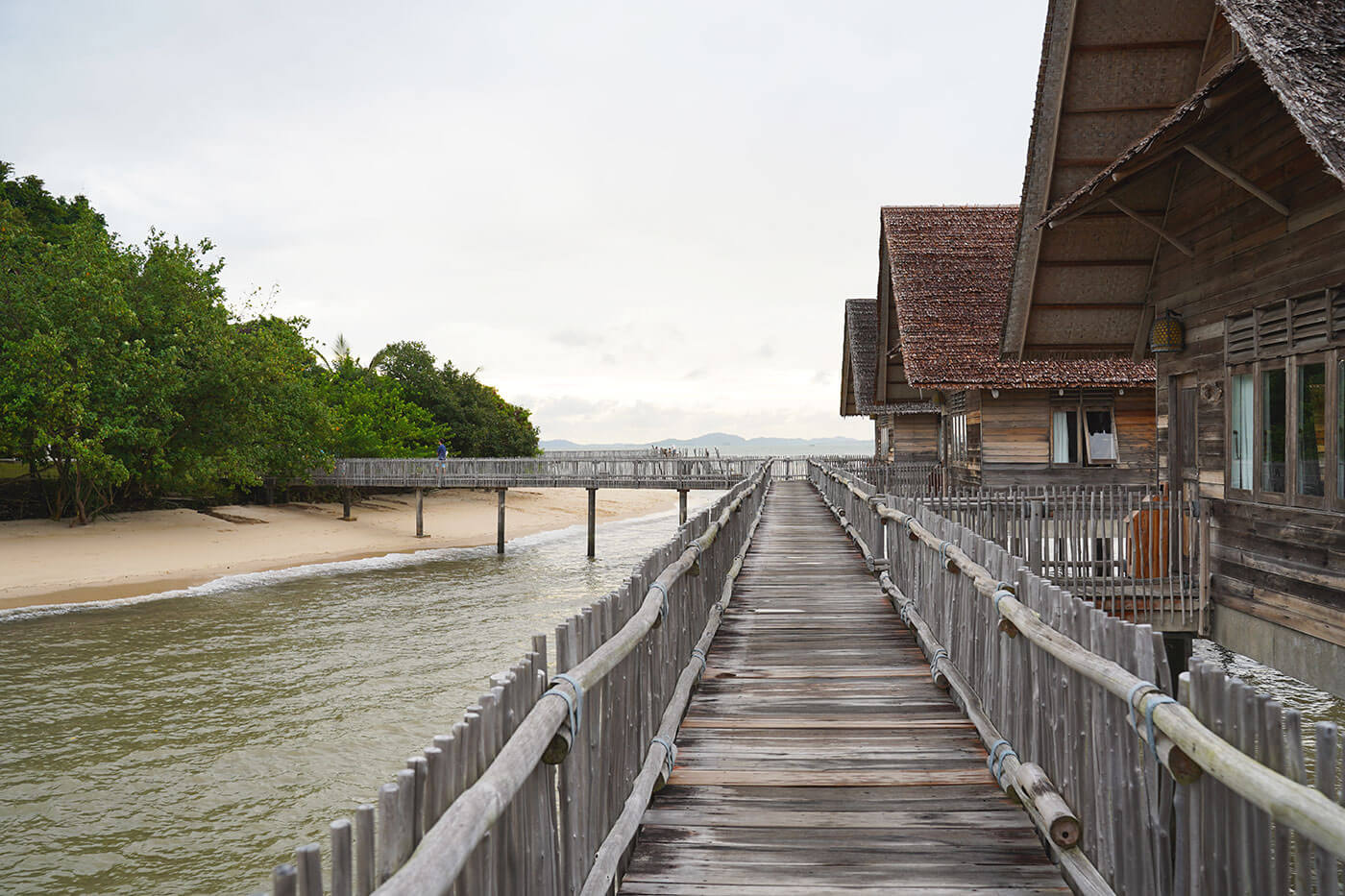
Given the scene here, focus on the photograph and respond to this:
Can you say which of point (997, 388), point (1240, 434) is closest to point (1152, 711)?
point (1240, 434)

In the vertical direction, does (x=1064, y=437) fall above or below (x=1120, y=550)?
above

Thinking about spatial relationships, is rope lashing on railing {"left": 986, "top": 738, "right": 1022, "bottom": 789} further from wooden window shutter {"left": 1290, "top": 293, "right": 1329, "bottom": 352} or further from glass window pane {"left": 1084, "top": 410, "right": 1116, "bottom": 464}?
glass window pane {"left": 1084, "top": 410, "right": 1116, "bottom": 464}

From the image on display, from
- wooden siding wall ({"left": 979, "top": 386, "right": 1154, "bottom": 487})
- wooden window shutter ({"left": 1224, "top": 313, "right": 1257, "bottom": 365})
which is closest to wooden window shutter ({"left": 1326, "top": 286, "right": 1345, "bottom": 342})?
wooden window shutter ({"left": 1224, "top": 313, "right": 1257, "bottom": 365})

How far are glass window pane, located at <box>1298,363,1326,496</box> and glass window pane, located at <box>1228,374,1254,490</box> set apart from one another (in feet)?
3.31

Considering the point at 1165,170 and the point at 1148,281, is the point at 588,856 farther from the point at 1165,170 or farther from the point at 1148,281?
the point at 1148,281

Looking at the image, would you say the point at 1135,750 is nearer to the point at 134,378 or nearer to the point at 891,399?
the point at 891,399

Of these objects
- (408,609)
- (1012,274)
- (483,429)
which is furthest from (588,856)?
(483,429)

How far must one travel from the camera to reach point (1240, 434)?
9680mm

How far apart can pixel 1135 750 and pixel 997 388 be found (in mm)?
18782

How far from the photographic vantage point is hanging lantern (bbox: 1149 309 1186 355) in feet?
36.7

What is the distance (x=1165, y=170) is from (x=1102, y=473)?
11.9 metres

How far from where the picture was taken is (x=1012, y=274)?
1369 cm

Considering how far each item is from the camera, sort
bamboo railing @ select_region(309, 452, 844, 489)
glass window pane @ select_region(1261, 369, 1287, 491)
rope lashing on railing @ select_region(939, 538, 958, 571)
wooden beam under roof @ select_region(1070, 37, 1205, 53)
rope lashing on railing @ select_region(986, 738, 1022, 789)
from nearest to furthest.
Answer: rope lashing on railing @ select_region(986, 738, 1022, 789)
rope lashing on railing @ select_region(939, 538, 958, 571)
glass window pane @ select_region(1261, 369, 1287, 491)
wooden beam under roof @ select_region(1070, 37, 1205, 53)
bamboo railing @ select_region(309, 452, 844, 489)

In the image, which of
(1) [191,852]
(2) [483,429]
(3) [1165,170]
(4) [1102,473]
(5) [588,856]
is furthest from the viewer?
(2) [483,429]
